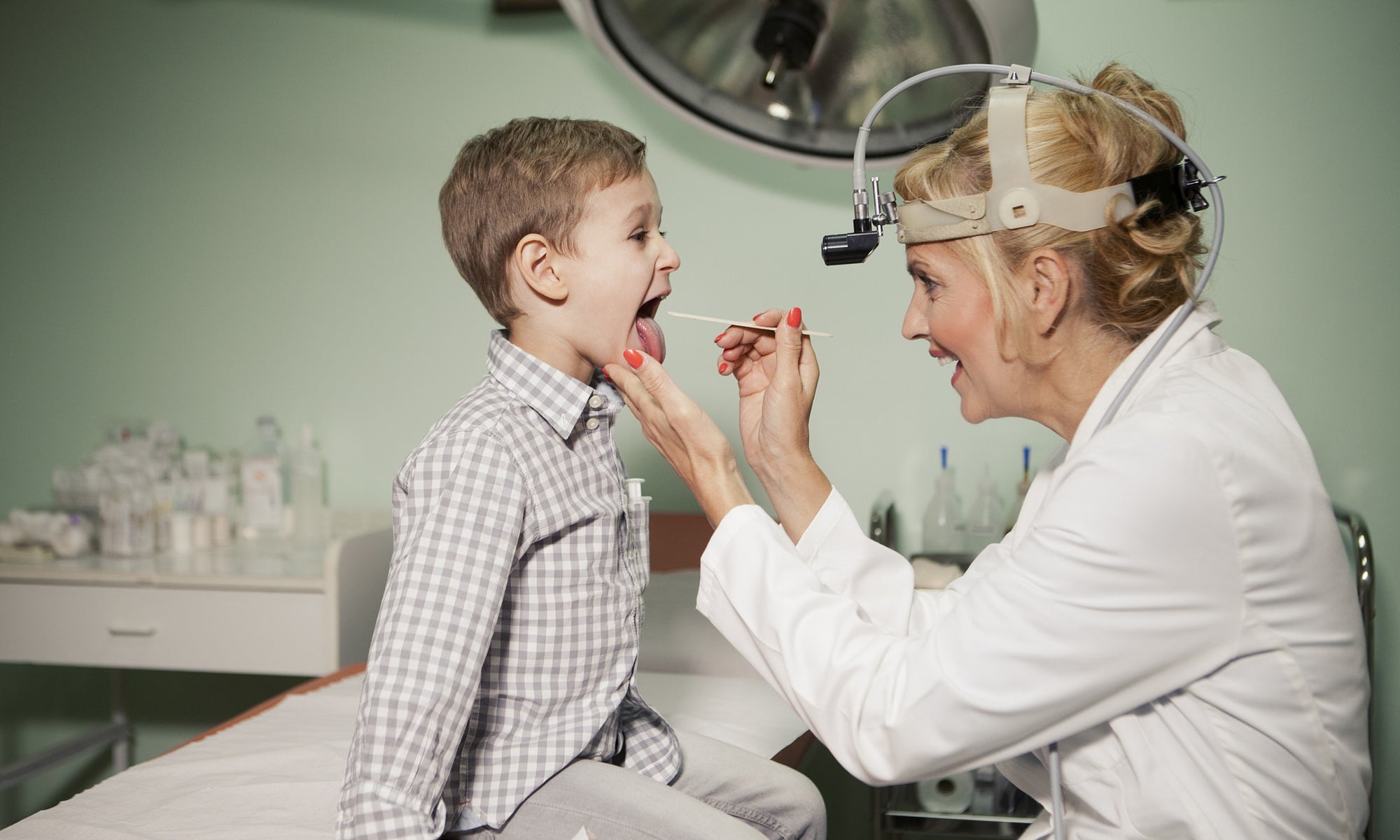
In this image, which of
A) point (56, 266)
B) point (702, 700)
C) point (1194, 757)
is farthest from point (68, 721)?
point (1194, 757)

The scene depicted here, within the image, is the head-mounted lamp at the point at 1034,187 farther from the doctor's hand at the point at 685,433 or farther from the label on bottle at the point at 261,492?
the label on bottle at the point at 261,492

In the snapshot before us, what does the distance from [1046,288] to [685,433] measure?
0.40m

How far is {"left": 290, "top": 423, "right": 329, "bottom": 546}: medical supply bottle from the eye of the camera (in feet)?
7.72

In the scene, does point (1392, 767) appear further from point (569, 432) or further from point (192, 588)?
point (192, 588)

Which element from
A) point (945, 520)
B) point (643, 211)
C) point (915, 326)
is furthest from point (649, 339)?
point (945, 520)

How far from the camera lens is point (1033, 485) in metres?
1.25

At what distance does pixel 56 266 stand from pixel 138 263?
0.23 metres

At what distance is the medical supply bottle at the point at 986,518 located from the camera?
6.72 ft

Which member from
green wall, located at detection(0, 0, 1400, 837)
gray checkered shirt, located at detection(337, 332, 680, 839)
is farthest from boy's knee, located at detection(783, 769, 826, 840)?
green wall, located at detection(0, 0, 1400, 837)

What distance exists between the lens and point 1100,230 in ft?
3.32

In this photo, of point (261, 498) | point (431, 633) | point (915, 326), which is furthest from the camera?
point (261, 498)

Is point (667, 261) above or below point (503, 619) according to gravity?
above

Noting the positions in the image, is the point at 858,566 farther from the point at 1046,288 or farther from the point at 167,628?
the point at 167,628

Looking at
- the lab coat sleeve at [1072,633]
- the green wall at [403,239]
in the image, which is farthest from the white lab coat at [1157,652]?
the green wall at [403,239]
